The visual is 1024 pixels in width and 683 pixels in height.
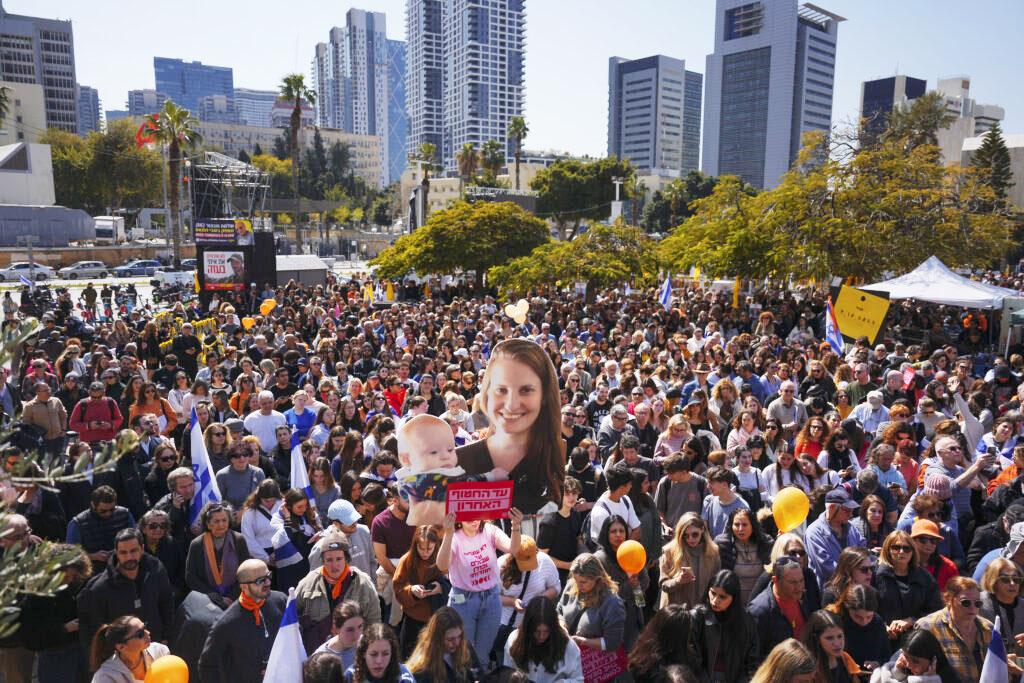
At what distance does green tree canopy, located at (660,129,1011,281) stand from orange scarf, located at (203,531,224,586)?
1812 centimetres

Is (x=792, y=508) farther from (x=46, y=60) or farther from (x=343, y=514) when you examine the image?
(x=46, y=60)

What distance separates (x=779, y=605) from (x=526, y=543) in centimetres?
164

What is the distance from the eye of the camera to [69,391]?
8.93 m

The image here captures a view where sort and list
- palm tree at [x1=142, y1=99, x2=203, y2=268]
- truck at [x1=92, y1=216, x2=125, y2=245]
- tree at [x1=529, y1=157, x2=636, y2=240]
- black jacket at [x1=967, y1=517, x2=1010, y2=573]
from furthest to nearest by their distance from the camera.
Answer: tree at [x1=529, y1=157, x2=636, y2=240] → truck at [x1=92, y1=216, x2=125, y2=245] → palm tree at [x1=142, y1=99, x2=203, y2=268] → black jacket at [x1=967, y1=517, x2=1010, y2=573]

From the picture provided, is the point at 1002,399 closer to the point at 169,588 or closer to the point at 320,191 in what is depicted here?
the point at 169,588

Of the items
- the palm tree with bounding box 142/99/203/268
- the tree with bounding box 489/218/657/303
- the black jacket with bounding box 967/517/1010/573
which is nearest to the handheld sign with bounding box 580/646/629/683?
the black jacket with bounding box 967/517/1010/573

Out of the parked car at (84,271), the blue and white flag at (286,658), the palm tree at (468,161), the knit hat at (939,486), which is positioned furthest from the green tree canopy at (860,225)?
the palm tree at (468,161)

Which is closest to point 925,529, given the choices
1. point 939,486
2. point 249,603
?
point 939,486

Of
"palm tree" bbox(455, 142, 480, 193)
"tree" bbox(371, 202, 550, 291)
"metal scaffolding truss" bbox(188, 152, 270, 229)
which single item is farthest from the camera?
"palm tree" bbox(455, 142, 480, 193)

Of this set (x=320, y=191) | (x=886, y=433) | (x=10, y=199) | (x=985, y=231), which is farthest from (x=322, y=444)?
(x=320, y=191)

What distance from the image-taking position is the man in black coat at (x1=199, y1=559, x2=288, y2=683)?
13.6 ft

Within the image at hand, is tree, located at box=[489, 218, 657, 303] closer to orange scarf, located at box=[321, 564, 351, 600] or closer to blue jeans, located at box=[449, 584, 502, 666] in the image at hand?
blue jeans, located at box=[449, 584, 502, 666]

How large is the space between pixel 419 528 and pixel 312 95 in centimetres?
5200

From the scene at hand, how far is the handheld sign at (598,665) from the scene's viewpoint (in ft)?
14.4
